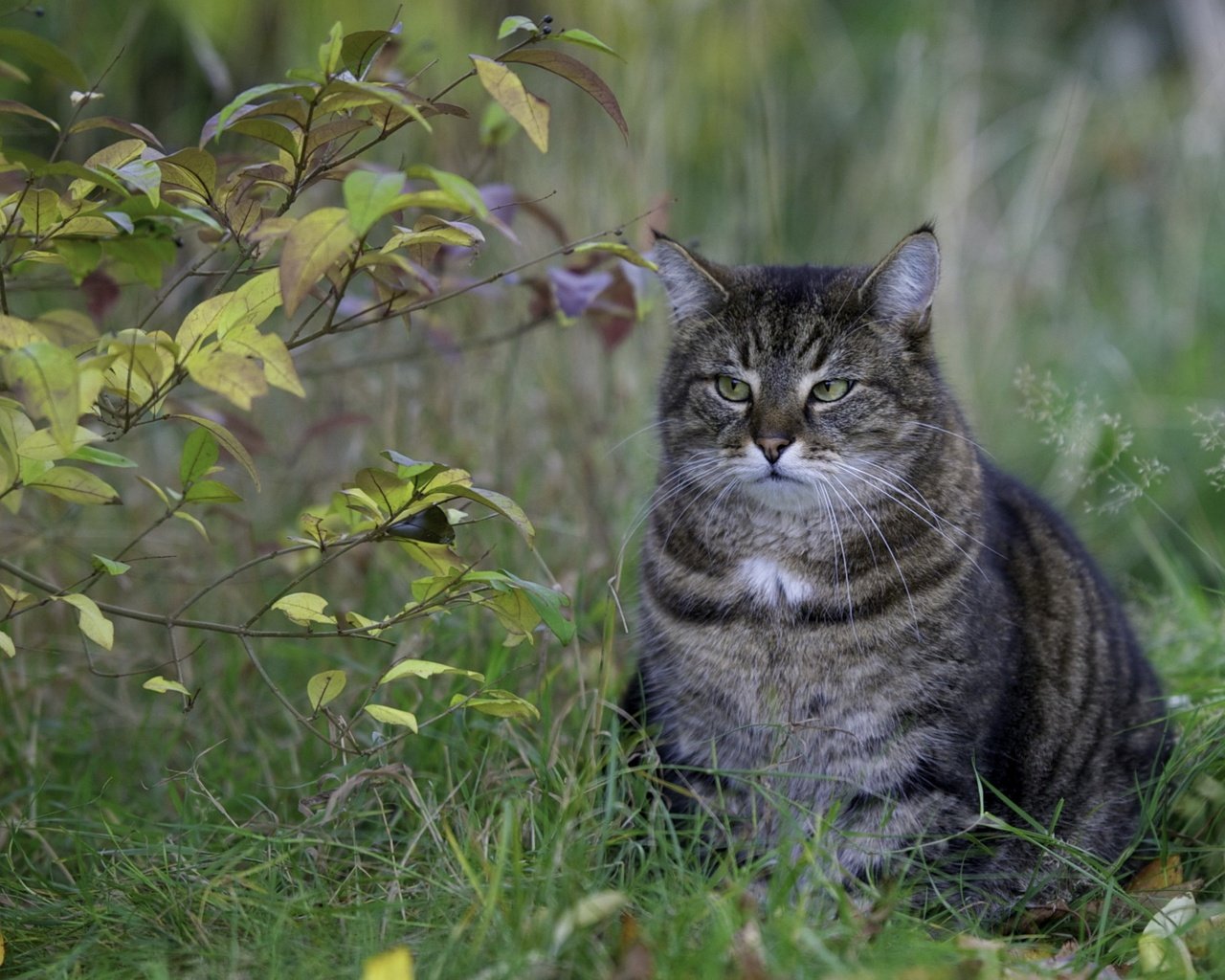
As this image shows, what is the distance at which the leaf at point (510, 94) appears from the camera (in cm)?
167

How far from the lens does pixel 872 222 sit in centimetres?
439

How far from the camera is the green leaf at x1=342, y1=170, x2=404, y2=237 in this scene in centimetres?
140

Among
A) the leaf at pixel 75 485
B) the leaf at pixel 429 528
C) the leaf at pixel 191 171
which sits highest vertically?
the leaf at pixel 191 171

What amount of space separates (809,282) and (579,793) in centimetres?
95

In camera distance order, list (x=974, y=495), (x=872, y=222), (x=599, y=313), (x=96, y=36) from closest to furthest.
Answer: (x=974, y=495), (x=599, y=313), (x=96, y=36), (x=872, y=222)

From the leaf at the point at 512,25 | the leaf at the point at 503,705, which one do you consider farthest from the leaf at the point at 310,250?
the leaf at the point at 503,705

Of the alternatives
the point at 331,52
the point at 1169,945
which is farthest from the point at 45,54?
the point at 1169,945

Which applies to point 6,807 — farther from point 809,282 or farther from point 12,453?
point 809,282

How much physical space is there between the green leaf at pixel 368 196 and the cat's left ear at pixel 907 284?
3.31 ft

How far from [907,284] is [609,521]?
116cm

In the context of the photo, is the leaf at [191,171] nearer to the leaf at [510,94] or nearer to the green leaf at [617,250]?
the leaf at [510,94]

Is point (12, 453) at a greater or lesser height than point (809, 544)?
greater

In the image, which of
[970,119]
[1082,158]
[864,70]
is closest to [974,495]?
[970,119]

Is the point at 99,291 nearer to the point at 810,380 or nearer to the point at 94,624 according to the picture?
the point at 94,624
